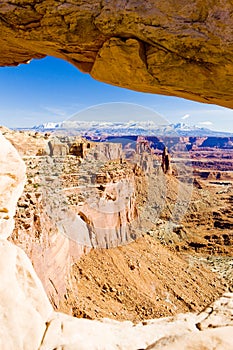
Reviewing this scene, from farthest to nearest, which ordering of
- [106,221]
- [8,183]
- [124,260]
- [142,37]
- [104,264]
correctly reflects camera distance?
1. [106,221]
2. [124,260]
3. [104,264]
4. [8,183]
5. [142,37]

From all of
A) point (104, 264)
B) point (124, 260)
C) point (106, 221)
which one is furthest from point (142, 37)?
point (106, 221)

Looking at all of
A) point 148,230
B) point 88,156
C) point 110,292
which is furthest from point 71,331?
point 148,230

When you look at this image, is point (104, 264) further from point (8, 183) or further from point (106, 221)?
point (8, 183)

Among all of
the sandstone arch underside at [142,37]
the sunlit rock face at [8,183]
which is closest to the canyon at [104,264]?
the sunlit rock face at [8,183]

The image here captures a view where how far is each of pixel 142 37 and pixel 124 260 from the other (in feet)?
57.8

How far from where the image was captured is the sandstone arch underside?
166 inches

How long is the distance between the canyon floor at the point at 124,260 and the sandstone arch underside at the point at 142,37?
7.93 m

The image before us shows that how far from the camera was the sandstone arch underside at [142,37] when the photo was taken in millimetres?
4227

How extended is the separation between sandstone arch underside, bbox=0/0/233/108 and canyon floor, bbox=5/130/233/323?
7.93 metres

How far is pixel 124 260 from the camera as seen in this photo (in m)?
20.3

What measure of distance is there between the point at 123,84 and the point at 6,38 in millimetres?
2264

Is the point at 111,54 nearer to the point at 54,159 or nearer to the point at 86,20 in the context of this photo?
the point at 86,20

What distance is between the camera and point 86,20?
464cm

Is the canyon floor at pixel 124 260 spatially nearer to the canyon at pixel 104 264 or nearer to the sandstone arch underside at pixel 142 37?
the canyon at pixel 104 264
